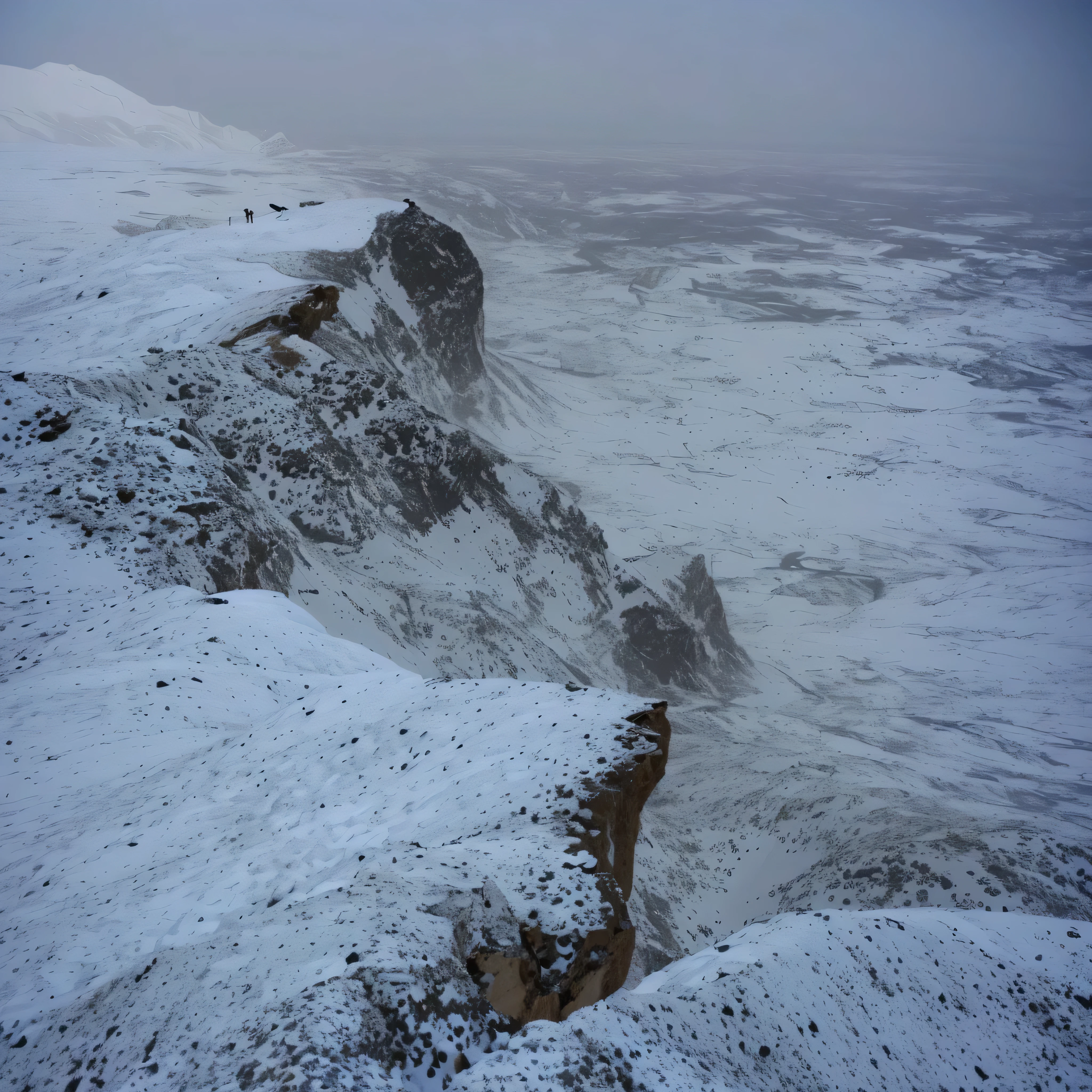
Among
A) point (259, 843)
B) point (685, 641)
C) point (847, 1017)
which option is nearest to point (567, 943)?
point (847, 1017)

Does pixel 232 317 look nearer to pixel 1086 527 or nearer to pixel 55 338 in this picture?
pixel 55 338

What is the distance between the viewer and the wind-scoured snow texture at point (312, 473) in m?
18.0

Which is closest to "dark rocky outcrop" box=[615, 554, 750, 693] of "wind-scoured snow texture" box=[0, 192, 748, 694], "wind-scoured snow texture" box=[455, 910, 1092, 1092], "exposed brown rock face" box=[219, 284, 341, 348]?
"wind-scoured snow texture" box=[0, 192, 748, 694]

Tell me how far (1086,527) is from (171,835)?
65126 mm

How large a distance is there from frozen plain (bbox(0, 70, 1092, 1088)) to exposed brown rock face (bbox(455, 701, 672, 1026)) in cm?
70

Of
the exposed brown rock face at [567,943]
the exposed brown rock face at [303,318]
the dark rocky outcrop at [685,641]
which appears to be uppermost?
the exposed brown rock face at [303,318]

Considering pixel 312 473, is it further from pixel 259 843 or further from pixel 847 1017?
pixel 847 1017

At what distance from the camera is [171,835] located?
1011cm

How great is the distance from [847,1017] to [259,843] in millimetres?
A: 7371

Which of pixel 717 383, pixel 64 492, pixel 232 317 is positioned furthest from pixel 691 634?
pixel 717 383

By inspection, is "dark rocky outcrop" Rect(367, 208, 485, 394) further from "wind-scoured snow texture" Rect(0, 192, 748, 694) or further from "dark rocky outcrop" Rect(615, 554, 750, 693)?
"dark rocky outcrop" Rect(615, 554, 750, 693)

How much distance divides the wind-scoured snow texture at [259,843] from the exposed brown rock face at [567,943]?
0.14 feet

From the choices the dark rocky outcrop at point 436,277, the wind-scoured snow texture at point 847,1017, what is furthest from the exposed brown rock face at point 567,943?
the dark rocky outcrop at point 436,277

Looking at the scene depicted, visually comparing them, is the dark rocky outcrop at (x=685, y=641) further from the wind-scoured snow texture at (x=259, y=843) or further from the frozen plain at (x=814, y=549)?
the wind-scoured snow texture at (x=259, y=843)
